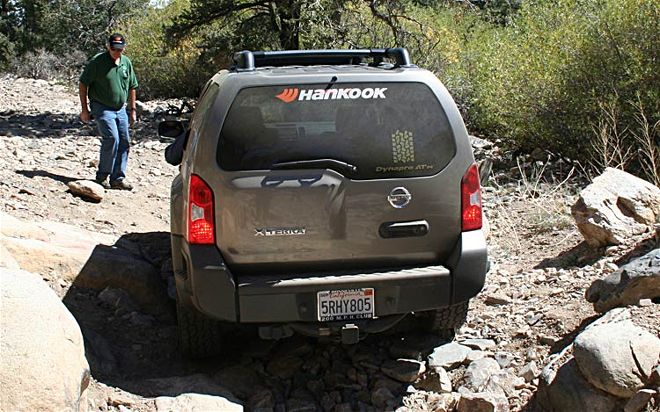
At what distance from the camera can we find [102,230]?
7.57 m

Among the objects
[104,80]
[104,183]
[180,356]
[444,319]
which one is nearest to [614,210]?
[444,319]

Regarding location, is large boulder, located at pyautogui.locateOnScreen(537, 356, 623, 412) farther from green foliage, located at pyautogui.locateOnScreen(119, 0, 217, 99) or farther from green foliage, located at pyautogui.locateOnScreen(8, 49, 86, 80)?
green foliage, located at pyautogui.locateOnScreen(8, 49, 86, 80)

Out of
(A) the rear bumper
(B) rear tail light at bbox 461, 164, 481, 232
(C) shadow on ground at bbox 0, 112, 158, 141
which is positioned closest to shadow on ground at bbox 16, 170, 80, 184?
(C) shadow on ground at bbox 0, 112, 158, 141

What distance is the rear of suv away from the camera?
4379 millimetres

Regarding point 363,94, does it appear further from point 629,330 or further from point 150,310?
point 150,310

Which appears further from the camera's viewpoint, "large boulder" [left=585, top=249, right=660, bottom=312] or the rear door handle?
"large boulder" [left=585, top=249, right=660, bottom=312]

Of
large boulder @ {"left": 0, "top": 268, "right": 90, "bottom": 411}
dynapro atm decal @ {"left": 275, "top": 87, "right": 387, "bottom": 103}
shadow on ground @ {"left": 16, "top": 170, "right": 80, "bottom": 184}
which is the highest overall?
dynapro atm decal @ {"left": 275, "top": 87, "right": 387, "bottom": 103}

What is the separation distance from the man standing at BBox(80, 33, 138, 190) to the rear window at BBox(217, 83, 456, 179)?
15.2ft

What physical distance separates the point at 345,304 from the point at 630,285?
1.71m

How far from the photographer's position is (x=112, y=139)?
8.75 metres

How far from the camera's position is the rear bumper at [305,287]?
172 inches

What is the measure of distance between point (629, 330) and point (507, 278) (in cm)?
229

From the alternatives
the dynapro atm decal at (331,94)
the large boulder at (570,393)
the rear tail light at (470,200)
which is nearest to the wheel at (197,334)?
the dynapro atm decal at (331,94)

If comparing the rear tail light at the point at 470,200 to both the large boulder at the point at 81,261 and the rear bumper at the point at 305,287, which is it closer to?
the rear bumper at the point at 305,287
